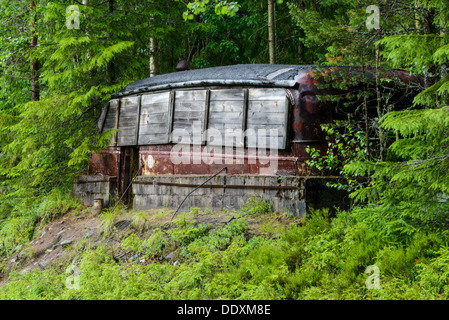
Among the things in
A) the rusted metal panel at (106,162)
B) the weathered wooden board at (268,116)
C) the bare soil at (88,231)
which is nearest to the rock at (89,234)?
the bare soil at (88,231)

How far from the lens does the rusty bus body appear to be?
346 inches

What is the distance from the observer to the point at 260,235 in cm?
782

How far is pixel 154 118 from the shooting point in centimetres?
1117

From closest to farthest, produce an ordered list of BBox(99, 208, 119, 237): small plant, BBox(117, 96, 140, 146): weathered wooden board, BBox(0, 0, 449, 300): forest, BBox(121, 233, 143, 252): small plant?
BBox(0, 0, 449, 300): forest, BBox(121, 233, 143, 252): small plant, BBox(99, 208, 119, 237): small plant, BBox(117, 96, 140, 146): weathered wooden board

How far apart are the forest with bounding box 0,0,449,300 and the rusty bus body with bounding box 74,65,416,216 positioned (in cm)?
36

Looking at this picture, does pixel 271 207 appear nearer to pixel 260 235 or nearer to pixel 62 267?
pixel 260 235

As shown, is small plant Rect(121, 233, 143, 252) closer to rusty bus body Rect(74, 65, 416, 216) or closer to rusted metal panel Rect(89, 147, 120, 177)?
rusty bus body Rect(74, 65, 416, 216)

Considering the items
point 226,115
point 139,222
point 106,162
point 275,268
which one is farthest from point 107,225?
point 275,268

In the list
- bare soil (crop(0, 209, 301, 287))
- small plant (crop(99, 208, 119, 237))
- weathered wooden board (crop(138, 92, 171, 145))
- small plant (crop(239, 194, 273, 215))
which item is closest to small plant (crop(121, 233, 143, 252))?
bare soil (crop(0, 209, 301, 287))

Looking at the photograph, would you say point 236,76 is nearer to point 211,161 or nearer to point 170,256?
point 211,161

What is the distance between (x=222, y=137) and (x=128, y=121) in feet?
10.9

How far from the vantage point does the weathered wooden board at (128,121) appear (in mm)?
11680
